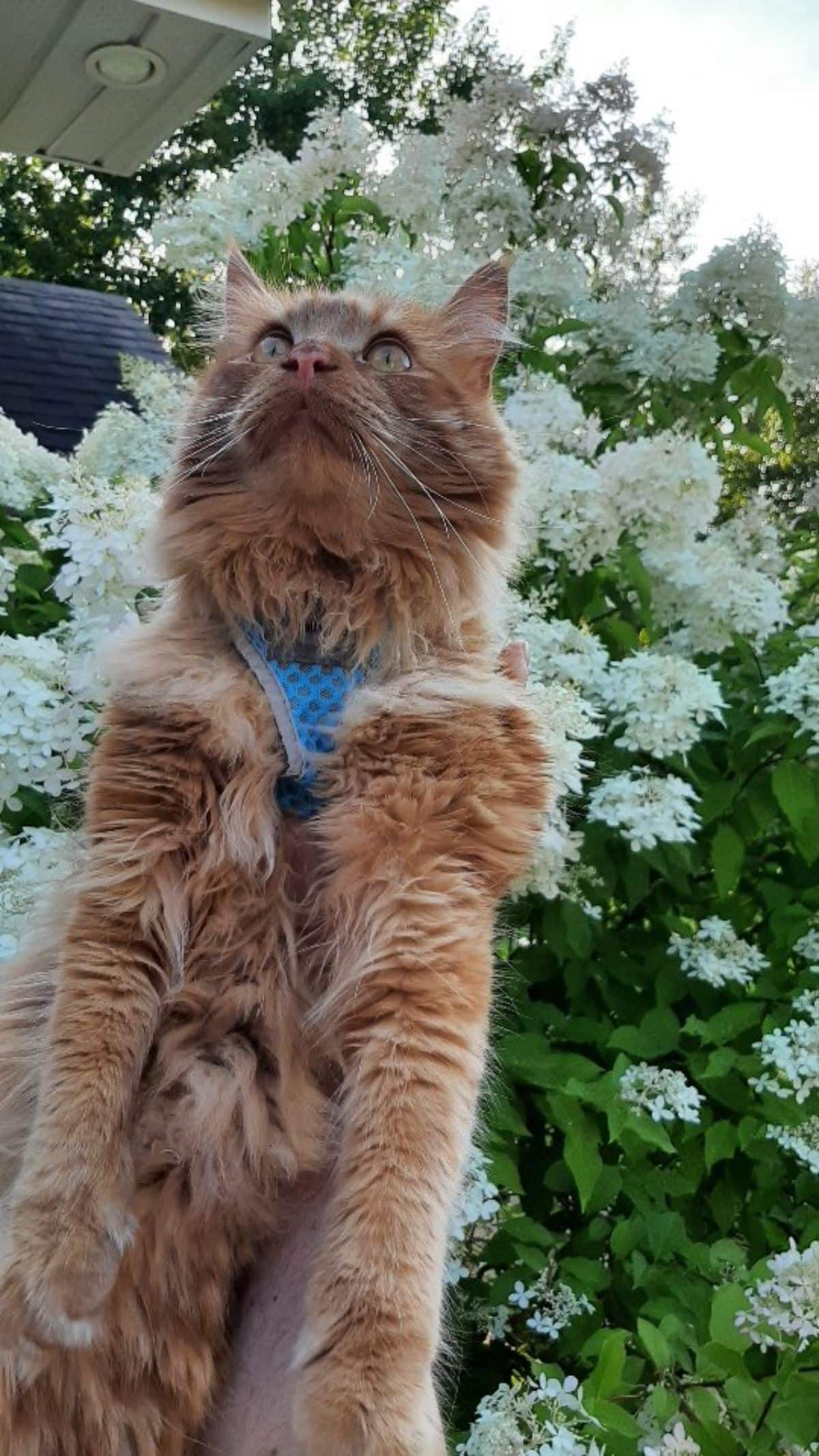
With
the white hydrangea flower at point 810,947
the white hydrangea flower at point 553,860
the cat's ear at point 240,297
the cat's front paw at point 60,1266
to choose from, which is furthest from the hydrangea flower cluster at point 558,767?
the cat's front paw at point 60,1266

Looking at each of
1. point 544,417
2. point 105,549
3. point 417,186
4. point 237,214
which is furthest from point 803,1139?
point 237,214

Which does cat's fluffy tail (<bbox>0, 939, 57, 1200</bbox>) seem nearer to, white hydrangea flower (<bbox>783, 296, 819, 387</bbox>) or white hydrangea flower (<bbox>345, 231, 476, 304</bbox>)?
white hydrangea flower (<bbox>345, 231, 476, 304</bbox>)

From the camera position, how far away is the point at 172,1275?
1.21 meters

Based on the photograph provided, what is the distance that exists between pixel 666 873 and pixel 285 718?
112cm

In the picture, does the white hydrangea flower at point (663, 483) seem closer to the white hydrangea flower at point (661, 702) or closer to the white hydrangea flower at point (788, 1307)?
the white hydrangea flower at point (661, 702)

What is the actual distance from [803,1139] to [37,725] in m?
1.48

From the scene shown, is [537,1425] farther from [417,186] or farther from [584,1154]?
[417,186]

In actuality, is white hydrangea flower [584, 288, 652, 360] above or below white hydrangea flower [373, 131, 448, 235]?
below

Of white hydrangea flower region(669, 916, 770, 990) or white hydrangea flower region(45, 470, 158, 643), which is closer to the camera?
white hydrangea flower region(45, 470, 158, 643)

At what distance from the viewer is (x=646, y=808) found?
2.05 m

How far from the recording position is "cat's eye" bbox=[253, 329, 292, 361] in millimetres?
1564

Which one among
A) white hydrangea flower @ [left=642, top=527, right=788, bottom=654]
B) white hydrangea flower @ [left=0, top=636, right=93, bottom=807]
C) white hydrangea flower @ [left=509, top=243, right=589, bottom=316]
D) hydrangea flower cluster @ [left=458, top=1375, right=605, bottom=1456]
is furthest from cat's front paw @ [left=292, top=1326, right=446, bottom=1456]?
white hydrangea flower @ [left=509, top=243, right=589, bottom=316]

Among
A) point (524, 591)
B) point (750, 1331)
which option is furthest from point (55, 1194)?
point (524, 591)

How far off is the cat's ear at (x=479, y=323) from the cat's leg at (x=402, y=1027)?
55 centimetres
